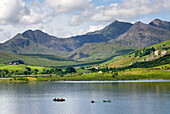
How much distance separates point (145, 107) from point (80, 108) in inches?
994

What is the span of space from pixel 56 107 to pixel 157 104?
4133 centimetres

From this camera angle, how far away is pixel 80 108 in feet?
354

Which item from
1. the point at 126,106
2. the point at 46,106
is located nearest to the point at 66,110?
the point at 46,106

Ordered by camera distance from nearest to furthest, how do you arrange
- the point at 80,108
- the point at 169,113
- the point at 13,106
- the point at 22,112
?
the point at 169,113 < the point at 22,112 < the point at 80,108 < the point at 13,106

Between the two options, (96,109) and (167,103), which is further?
(167,103)

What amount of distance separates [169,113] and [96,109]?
89.3 feet

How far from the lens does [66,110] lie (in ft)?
342

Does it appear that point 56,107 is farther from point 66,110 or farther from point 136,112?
point 136,112

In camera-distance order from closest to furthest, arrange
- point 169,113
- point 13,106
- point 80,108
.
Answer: point 169,113 → point 80,108 → point 13,106

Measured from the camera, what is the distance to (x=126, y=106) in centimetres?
10906

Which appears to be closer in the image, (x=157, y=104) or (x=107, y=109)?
(x=107, y=109)

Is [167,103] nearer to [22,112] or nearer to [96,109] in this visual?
[96,109]

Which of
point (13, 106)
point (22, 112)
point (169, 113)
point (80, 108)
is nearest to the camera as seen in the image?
point (169, 113)

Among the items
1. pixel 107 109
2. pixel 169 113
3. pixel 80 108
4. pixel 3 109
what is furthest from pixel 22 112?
pixel 169 113
